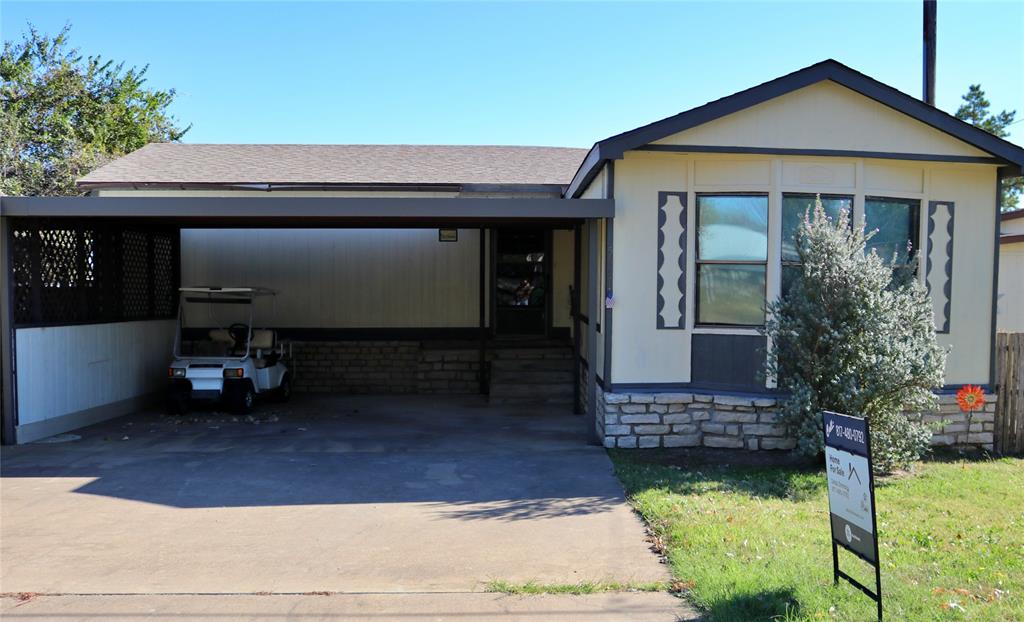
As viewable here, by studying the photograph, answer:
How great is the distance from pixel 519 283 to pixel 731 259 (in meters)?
6.08

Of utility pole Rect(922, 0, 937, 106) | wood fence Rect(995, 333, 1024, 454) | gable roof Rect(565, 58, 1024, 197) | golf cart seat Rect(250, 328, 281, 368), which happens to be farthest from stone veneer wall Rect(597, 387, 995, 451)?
golf cart seat Rect(250, 328, 281, 368)

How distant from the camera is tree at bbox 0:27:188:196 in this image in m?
20.8

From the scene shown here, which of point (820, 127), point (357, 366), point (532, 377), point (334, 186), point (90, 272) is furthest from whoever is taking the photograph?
point (357, 366)

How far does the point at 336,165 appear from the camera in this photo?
1404 centimetres

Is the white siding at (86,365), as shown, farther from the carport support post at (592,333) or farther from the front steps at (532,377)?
the carport support post at (592,333)

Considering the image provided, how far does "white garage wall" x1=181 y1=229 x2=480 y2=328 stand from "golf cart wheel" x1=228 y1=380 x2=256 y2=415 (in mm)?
3048

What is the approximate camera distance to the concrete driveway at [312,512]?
15.5ft

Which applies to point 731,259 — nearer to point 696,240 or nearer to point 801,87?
point 696,240

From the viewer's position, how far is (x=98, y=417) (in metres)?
10.1

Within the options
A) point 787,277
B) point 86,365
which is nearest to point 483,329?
point 787,277

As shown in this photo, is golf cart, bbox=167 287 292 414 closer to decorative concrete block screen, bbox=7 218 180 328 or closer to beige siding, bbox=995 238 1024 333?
decorative concrete block screen, bbox=7 218 180 328

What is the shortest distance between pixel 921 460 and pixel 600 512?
4619mm

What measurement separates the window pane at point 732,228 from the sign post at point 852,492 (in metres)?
4.18

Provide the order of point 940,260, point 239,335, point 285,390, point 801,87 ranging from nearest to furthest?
point 801,87, point 940,260, point 239,335, point 285,390
